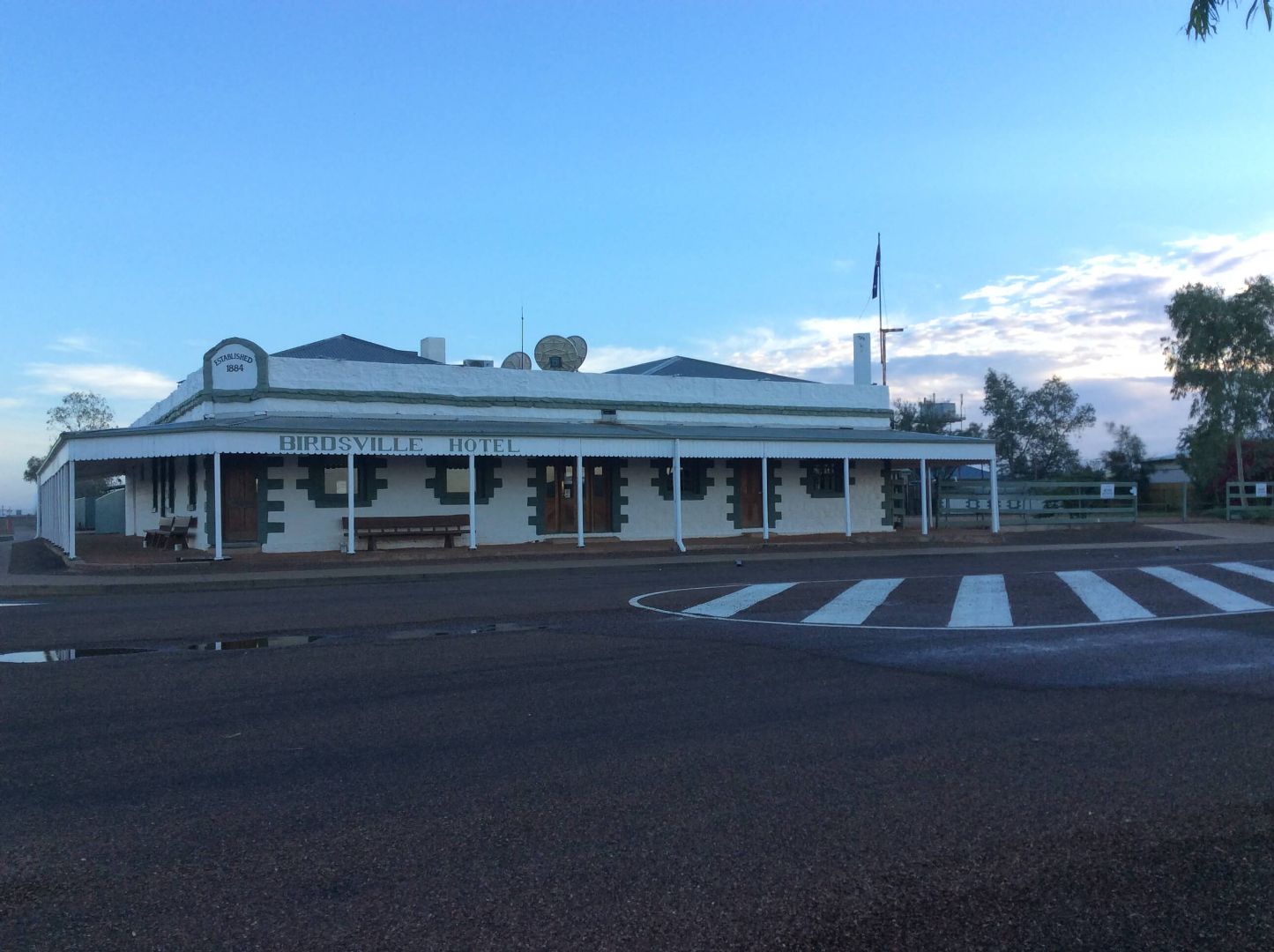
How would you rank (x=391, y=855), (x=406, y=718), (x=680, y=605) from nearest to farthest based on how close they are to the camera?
(x=391, y=855) → (x=406, y=718) → (x=680, y=605)

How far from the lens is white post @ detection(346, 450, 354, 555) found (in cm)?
2150

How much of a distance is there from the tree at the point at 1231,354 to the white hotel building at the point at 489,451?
2366 cm

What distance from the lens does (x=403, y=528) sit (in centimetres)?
2391

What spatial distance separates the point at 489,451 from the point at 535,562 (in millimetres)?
2855

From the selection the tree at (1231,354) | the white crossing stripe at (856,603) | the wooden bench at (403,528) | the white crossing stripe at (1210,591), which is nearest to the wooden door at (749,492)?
the wooden bench at (403,528)

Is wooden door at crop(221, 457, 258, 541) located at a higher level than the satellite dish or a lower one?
lower

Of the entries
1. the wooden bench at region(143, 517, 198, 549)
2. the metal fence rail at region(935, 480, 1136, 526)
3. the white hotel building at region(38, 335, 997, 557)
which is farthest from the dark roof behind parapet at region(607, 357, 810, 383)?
the wooden bench at region(143, 517, 198, 549)

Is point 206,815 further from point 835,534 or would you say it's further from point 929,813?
point 835,534

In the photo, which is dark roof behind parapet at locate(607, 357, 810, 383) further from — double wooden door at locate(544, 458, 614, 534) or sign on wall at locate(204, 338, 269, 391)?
sign on wall at locate(204, 338, 269, 391)

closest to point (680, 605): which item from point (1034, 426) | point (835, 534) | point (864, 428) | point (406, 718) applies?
point (406, 718)

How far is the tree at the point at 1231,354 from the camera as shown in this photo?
47219 mm

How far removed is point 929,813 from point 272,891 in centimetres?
294

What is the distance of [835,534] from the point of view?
2909 centimetres

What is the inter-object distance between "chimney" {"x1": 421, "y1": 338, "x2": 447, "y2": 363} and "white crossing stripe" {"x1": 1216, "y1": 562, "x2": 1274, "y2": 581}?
834 inches
